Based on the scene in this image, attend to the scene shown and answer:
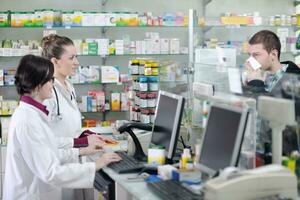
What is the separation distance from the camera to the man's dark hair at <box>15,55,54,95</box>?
9.67 ft

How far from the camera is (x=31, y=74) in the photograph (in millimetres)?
2943

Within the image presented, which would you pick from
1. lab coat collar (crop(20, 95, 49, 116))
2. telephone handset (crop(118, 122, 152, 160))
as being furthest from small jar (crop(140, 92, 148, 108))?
lab coat collar (crop(20, 95, 49, 116))

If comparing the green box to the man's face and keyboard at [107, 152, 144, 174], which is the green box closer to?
the man's face

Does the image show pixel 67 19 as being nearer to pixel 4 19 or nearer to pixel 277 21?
pixel 4 19

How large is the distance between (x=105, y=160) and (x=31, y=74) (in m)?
0.65

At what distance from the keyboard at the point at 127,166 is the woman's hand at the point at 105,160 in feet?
0.09

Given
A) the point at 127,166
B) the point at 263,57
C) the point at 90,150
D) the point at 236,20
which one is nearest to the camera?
the point at 127,166

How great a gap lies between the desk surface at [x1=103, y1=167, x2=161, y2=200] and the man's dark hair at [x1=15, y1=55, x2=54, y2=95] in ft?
2.09

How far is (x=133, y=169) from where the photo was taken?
3.01 metres

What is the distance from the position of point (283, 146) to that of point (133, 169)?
89 cm

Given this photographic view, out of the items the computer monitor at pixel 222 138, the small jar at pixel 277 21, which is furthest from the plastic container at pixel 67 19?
the computer monitor at pixel 222 138

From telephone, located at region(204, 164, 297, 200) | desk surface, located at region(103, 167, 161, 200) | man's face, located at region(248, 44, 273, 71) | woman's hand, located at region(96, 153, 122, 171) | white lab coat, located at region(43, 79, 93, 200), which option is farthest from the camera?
man's face, located at region(248, 44, 273, 71)

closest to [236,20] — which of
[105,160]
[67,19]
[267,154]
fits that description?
[67,19]

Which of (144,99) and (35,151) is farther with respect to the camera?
(144,99)
